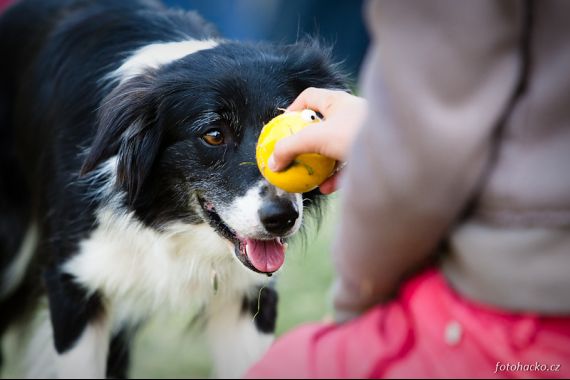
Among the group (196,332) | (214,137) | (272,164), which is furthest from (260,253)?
(196,332)

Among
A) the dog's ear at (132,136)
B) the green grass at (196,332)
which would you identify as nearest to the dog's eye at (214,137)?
the dog's ear at (132,136)

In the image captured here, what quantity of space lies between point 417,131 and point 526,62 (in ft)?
0.65

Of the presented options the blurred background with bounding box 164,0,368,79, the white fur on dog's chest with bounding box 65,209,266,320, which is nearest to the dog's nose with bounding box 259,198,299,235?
the white fur on dog's chest with bounding box 65,209,266,320

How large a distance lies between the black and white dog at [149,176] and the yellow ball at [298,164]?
39 cm

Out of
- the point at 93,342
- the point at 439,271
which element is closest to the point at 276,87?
the point at 93,342

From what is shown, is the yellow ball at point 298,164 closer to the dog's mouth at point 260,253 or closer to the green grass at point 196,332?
the dog's mouth at point 260,253

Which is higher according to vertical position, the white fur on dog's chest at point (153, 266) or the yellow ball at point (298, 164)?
the yellow ball at point (298, 164)

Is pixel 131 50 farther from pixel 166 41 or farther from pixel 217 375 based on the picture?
pixel 217 375

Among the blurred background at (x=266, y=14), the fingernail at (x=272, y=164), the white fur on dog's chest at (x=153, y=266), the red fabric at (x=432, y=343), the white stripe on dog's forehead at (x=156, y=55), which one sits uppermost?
the red fabric at (x=432, y=343)

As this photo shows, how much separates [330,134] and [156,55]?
65.0 inches

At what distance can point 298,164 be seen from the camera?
194cm

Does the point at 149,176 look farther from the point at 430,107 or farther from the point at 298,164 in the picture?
the point at 430,107

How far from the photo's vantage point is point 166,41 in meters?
3.29

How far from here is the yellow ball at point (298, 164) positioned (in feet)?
6.35
